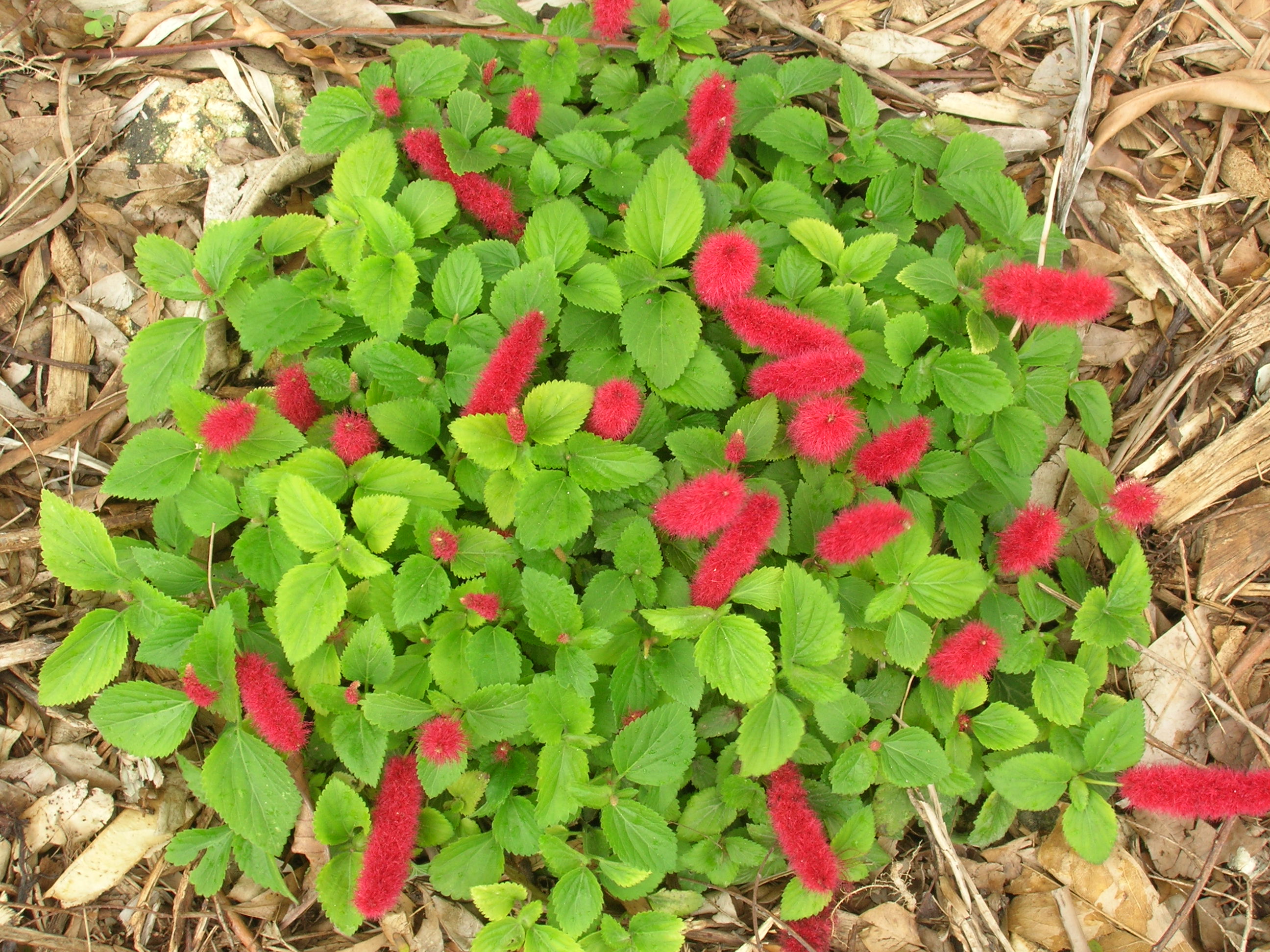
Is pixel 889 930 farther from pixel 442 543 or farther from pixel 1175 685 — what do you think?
pixel 442 543

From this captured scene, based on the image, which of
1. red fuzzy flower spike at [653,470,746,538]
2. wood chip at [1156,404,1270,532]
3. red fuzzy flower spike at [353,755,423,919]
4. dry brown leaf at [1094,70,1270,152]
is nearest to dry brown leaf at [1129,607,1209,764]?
wood chip at [1156,404,1270,532]

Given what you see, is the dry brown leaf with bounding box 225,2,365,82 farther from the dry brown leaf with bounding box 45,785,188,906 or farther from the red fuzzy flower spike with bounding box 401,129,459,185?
the dry brown leaf with bounding box 45,785,188,906

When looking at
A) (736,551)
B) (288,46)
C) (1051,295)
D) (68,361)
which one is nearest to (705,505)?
(736,551)

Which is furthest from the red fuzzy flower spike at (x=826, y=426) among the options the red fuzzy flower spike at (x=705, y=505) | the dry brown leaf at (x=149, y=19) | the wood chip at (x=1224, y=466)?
the dry brown leaf at (x=149, y=19)

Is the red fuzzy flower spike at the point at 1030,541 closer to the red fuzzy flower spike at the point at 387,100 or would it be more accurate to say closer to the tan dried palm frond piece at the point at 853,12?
the tan dried palm frond piece at the point at 853,12

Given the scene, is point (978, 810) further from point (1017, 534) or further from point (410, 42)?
point (410, 42)
